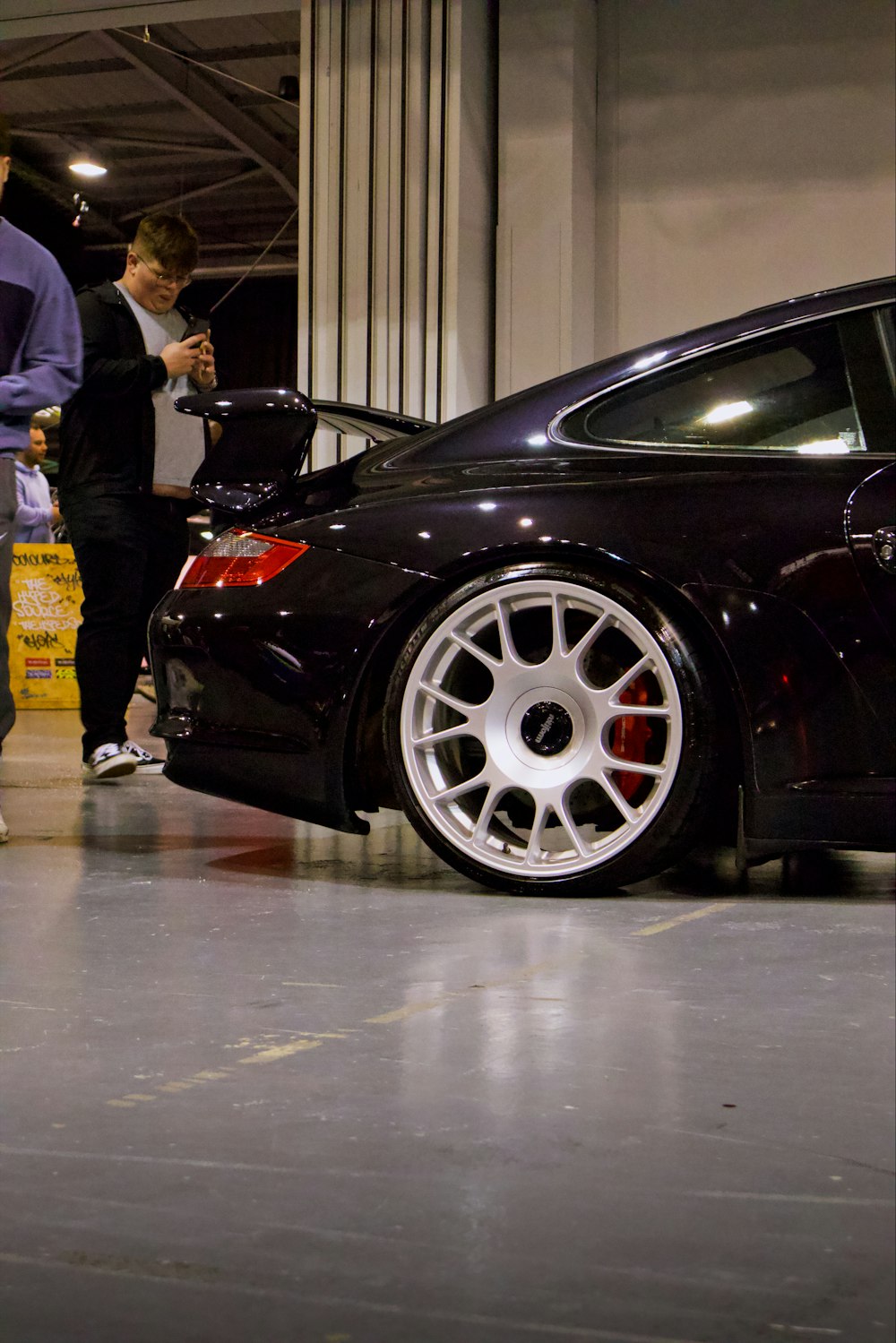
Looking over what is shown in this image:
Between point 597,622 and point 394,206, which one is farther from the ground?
point 394,206

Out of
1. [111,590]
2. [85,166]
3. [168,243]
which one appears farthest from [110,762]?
[85,166]

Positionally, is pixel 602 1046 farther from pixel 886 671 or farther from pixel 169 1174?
pixel 886 671

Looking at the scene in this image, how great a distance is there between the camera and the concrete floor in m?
1.37

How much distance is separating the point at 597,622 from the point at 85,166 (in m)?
13.8

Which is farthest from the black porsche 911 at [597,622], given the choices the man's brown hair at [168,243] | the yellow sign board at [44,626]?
the yellow sign board at [44,626]

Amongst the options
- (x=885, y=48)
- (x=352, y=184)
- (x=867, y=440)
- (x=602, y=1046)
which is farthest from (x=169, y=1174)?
(x=885, y=48)

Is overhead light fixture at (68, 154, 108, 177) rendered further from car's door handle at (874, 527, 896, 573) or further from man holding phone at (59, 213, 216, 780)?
car's door handle at (874, 527, 896, 573)

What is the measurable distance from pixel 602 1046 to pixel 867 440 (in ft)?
4.95

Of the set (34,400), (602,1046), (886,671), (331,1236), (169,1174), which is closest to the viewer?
(331,1236)

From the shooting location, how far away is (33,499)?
9867 millimetres

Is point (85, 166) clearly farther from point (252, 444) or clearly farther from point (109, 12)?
point (252, 444)

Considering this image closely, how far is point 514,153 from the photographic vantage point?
7828 mm

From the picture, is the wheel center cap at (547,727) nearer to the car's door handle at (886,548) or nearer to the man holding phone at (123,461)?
the car's door handle at (886,548)

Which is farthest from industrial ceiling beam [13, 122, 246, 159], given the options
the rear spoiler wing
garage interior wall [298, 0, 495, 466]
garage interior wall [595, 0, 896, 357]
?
the rear spoiler wing
